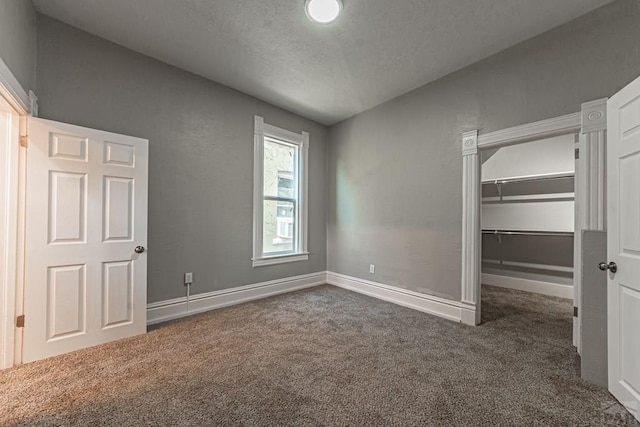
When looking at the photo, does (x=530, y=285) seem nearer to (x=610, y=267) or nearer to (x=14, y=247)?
(x=610, y=267)

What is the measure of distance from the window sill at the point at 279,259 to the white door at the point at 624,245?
334cm

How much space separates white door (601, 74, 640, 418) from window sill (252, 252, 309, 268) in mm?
3343

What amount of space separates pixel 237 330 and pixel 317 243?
214 centimetres

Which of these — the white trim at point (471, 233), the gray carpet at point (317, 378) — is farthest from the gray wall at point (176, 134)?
the white trim at point (471, 233)

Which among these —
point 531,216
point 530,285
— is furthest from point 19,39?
point 530,285

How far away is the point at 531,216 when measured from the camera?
430 centimetres

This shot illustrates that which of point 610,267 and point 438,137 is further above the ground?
point 438,137

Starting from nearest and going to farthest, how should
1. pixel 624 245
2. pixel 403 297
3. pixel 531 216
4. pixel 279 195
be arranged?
pixel 624 245
pixel 403 297
pixel 279 195
pixel 531 216

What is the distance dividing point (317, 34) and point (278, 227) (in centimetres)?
259

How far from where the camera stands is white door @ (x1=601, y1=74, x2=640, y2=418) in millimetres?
1561

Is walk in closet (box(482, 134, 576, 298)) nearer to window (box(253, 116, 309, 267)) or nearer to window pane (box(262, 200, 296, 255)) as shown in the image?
window (box(253, 116, 309, 267))

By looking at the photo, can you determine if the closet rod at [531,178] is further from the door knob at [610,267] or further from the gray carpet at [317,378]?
the door knob at [610,267]

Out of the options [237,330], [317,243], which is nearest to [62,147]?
[237,330]

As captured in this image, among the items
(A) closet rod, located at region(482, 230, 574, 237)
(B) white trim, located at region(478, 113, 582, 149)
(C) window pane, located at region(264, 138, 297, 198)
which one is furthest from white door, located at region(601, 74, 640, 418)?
(C) window pane, located at region(264, 138, 297, 198)
